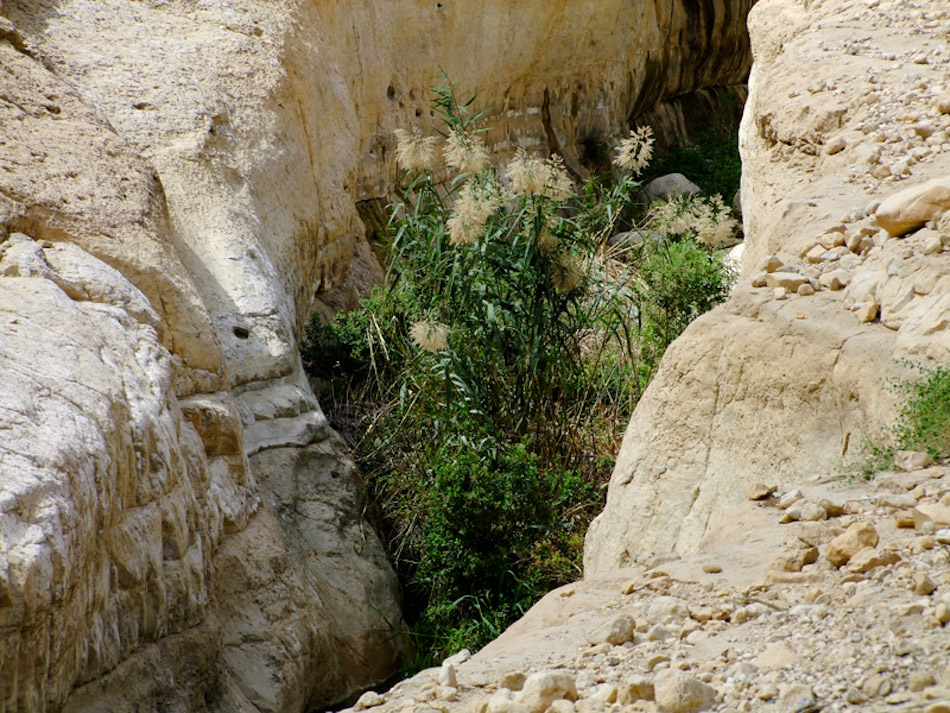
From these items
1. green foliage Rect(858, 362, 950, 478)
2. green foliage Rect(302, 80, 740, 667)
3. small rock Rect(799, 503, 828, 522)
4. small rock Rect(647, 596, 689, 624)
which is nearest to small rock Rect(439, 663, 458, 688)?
small rock Rect(647, 596, 689, 624)

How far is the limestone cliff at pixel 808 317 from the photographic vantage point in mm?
3920

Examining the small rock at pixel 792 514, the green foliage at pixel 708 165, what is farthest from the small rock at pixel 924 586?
the green foliage at pixel 708 165

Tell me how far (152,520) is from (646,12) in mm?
11604

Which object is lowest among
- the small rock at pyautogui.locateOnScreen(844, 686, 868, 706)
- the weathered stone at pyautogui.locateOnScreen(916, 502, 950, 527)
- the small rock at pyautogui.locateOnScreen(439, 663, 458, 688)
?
the small rock at pyautogui.locateOnScreen(439, 663, 458, 688)

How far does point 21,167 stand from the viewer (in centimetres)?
530

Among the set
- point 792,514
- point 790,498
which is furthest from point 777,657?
point 790,498

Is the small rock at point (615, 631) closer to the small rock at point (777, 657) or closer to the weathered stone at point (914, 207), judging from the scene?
the small rock at point (777, 657)

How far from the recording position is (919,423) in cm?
352

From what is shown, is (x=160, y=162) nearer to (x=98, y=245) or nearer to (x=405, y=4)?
(x=98, y=245)

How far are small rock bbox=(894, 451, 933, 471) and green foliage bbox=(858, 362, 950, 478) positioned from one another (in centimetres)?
3

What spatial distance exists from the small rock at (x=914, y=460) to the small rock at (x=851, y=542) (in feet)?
1.69

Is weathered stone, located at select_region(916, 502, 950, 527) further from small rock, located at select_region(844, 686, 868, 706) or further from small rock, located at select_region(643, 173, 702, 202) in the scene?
small rock, located at select_region(643, 173, 702, 202)

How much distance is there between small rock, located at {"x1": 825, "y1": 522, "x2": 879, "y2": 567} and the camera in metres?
3.03

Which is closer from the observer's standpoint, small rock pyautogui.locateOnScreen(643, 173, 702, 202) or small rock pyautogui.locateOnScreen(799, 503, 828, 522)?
small rock pyautogui.locateOnScreen(799, 503, 828, 522)
